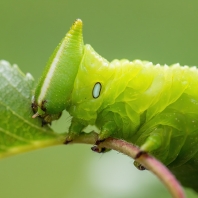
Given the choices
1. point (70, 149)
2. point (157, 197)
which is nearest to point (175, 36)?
point (70, 149)

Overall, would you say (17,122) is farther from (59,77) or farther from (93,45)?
(93,45)

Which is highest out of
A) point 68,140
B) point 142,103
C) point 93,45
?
point 93,45

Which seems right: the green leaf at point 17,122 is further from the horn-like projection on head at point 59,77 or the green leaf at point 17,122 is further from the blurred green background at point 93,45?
the blurred green background at point 93,45

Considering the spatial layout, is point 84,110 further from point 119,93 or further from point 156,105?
point 156,105

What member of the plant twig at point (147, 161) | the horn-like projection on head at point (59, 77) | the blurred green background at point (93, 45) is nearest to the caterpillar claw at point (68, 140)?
the plant twig at point (147, 161)

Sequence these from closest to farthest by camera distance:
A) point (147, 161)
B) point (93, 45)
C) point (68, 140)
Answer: point (147, 161) → point (68, 140) → point (93, 45)

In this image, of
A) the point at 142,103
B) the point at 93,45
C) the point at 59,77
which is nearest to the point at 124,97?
the point at 142,103

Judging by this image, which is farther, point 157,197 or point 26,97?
point 157,197
